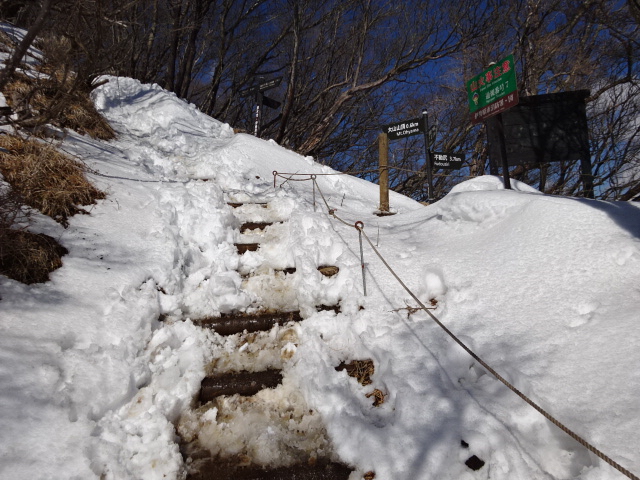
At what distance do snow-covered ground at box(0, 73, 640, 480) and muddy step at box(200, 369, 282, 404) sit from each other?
0.11m

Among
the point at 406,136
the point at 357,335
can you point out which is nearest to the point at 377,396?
the point at 357,335

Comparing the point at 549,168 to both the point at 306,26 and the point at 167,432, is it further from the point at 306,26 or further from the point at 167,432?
the point at 167,432

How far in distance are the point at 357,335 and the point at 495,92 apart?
4.53 meters

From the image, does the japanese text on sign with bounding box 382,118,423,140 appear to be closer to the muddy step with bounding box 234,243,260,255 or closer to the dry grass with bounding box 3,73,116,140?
the muddy step with bounding box 234,243,260,255

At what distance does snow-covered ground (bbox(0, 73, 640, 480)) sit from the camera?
1.76 meters

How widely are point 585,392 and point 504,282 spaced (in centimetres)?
116

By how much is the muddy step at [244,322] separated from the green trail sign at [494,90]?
4.48 meters

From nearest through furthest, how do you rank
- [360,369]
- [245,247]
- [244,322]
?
[360,369]
[244,322]
[245,247]

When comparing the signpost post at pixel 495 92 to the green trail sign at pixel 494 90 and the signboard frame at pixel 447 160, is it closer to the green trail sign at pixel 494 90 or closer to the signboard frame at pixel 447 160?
the green trail sign at pixel 494 90

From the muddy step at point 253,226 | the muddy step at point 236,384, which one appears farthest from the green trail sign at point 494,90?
the muddy step at point 236,384

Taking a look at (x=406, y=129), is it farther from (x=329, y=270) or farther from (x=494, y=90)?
(x=329, y=270)

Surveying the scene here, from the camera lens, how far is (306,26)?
12.1 metres

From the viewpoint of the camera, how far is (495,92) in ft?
16.9

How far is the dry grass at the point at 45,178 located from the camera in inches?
126
